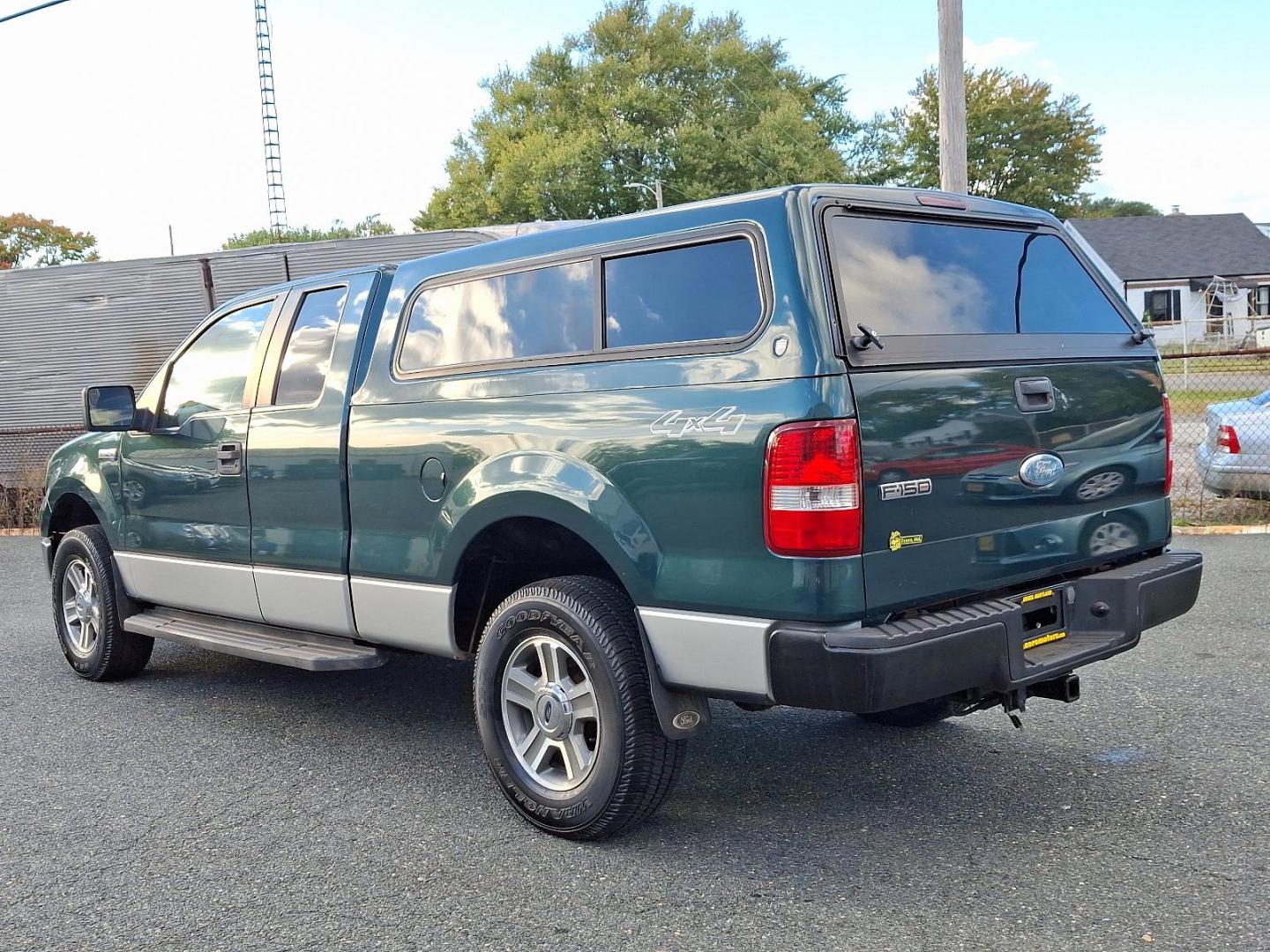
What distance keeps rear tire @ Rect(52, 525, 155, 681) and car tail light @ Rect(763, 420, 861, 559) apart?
4.24 m

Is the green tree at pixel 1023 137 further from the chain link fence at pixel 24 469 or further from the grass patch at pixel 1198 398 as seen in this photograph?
the chain link fence at pixel 24 469

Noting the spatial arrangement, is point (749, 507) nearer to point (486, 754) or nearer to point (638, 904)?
point (638, 904)

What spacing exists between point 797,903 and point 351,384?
268cm

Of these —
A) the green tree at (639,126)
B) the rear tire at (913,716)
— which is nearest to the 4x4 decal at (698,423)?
the rear tire at (913,716)

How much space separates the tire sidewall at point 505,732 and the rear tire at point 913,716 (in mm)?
1238

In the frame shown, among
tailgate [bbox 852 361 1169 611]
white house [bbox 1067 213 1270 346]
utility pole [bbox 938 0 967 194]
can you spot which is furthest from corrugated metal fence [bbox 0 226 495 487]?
white house [bbox 1067 213 1270 346]

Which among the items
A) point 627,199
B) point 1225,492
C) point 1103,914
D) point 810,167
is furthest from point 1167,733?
point 627,199

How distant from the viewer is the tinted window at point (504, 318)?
412 cm

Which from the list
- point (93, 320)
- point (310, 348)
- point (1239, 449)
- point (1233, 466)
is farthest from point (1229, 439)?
point (93, 320)

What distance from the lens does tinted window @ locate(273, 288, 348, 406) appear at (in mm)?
5059

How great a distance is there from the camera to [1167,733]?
4789 millimetres

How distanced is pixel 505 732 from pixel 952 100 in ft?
25.5

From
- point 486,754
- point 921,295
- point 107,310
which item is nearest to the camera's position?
point 921,295

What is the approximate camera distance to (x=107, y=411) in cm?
579
